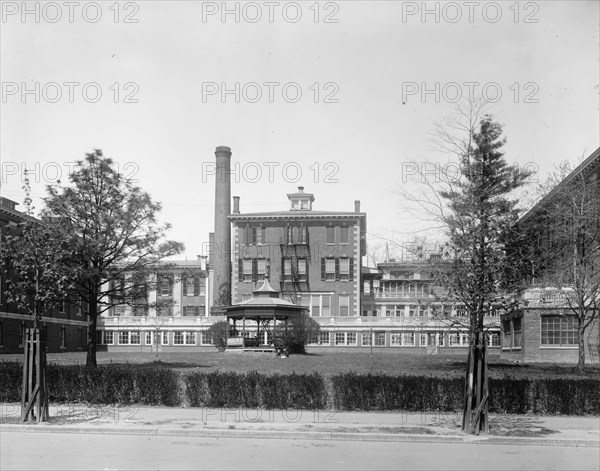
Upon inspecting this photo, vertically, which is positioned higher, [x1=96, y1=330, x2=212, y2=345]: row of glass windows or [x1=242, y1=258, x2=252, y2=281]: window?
[x1=242, y1=258, x2=252, y2=281]: window

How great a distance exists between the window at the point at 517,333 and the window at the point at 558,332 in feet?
6.48

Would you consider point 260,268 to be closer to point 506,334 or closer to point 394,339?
point 394,339

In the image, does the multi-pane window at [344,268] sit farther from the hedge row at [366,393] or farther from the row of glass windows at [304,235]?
the hedge row at [366,393]

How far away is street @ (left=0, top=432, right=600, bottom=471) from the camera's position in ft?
37.1

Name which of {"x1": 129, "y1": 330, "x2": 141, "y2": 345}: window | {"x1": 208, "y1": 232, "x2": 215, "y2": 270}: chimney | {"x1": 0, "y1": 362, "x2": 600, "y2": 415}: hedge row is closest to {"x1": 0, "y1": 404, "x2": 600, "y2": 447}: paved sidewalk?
{"x1": 0, "y1": 362, "x2": 600, "y2": 415}: hedge row

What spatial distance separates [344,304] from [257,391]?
5557 centimetres

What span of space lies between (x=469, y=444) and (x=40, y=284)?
34.3 feet

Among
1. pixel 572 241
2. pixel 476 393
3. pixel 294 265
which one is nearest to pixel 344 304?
pixel 294 265

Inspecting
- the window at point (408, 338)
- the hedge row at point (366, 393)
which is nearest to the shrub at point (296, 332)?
the window at point (408, 338)

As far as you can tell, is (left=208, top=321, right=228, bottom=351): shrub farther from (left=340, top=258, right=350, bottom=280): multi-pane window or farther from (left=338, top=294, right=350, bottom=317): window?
(left=340, top=258, right=350, bottom=280): multi-pane window

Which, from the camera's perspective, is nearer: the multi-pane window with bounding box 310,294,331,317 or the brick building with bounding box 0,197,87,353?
the brick building with bounding box 0,197,87,353

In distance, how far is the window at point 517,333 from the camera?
145 ft

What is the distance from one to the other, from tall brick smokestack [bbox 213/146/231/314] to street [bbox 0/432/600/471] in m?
59.8

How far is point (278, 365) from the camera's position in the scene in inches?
1355
